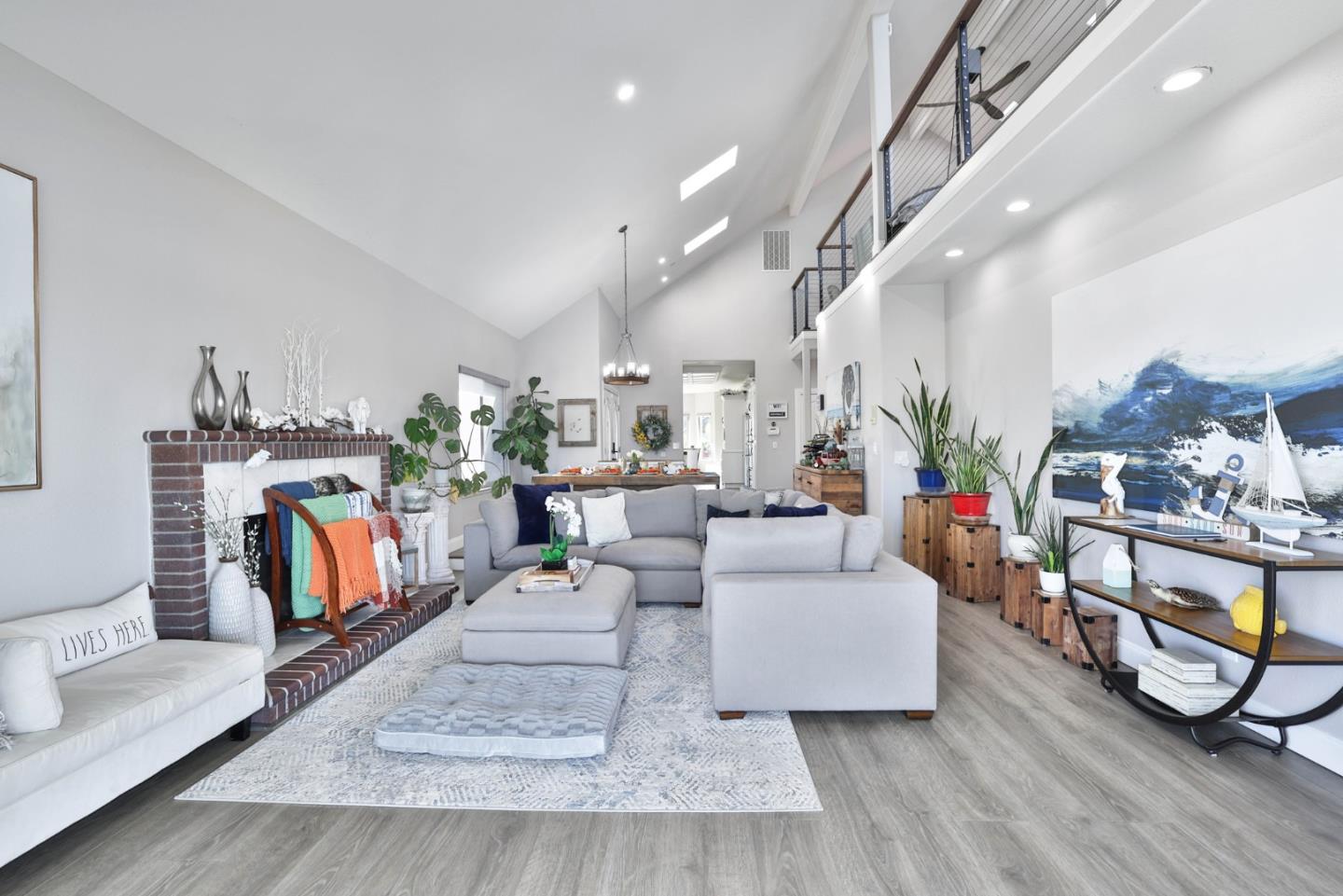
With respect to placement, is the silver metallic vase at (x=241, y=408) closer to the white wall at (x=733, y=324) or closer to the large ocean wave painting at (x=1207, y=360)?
the large ocean wave painting at (x=1207, y=360)

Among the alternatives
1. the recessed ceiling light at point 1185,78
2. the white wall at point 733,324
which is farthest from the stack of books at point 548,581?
the white wall at point 733,324

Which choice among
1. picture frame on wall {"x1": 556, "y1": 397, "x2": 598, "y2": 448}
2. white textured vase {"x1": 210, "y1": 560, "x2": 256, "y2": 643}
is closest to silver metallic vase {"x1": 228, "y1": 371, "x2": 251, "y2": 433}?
white textured vase {"x1": 210, "y1": 560, "x2": 256, "y2": 643}

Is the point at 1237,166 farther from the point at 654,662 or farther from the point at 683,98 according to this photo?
the point at 683,98

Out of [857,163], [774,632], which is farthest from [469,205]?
[857,163]

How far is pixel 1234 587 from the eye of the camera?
8.74 feet

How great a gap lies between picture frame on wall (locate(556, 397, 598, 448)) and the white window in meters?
0.87

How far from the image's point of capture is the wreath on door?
1078 cm

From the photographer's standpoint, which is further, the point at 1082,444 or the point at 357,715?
the point at 1082,444

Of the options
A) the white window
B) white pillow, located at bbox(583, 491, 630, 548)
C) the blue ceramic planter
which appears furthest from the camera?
the white window

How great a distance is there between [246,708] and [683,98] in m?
5.19

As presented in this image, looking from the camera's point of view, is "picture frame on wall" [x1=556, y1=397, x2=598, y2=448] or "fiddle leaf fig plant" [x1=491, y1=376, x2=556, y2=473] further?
"picture frame on wall" [x1=556, y1=397, x2=598, y2=448]

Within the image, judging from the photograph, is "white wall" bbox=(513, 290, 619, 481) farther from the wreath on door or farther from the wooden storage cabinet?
the wooden storage cabinet

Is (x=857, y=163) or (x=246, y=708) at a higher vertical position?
(x=857, y=163)

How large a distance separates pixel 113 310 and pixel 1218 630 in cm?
483
